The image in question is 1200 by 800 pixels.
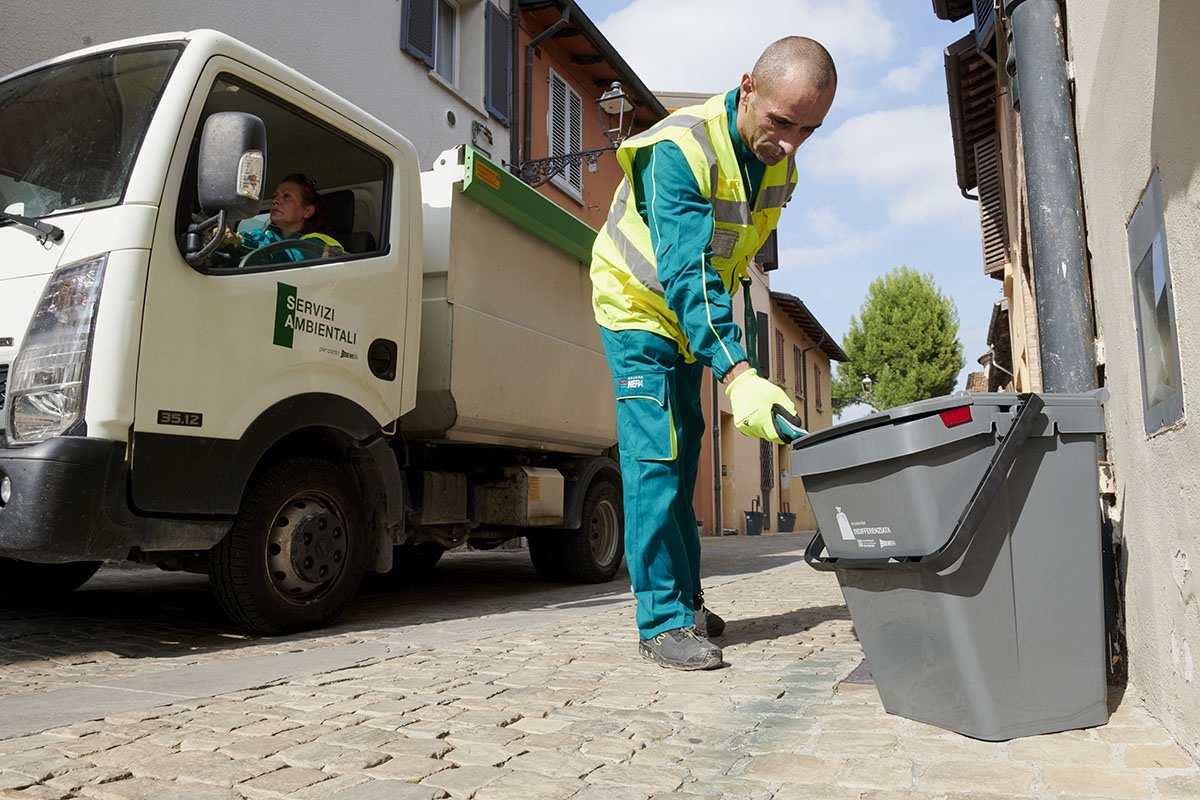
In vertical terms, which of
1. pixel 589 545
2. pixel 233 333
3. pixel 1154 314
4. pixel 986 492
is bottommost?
pixel 589 545

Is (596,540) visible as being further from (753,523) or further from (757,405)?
(753,523)

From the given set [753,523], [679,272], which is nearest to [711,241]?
[679,272]

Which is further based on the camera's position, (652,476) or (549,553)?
(549,553)

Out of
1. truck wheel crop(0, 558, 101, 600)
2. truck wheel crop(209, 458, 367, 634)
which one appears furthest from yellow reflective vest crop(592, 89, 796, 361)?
truck wheel crop(0, 558, 101, 600)

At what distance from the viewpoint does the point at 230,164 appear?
3330 mm

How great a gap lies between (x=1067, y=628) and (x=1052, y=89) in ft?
5.91

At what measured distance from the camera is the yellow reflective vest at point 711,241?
3.27 metres

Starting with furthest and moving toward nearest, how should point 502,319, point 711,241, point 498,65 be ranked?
point 498,65 → point 502,319 → point 711,241

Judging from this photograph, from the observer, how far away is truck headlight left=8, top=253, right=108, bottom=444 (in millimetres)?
3174

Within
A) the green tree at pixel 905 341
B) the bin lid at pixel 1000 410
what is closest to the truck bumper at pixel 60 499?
the bin lid at pixel 1000 410

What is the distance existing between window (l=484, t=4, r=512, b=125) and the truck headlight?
9204 mm

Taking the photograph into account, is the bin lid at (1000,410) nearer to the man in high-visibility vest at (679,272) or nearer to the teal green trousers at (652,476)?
A: the man in high-visibility vest at (679,272)

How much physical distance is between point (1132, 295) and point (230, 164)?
9.08 ft

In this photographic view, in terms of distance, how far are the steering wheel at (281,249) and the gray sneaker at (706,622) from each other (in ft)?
6.96
